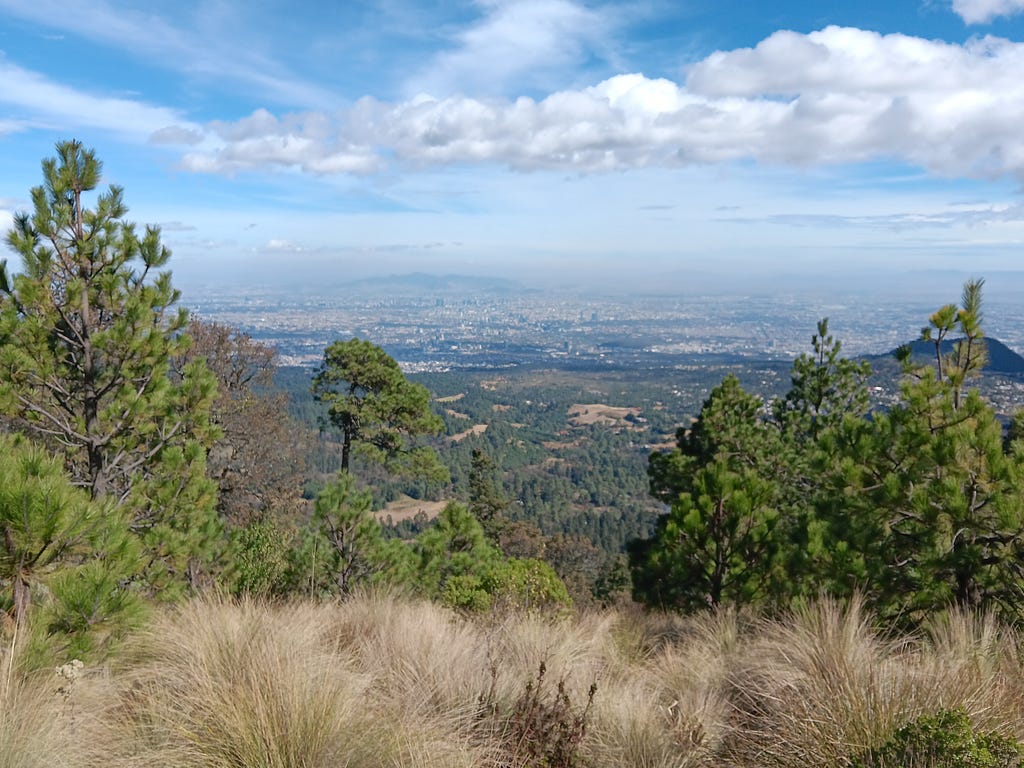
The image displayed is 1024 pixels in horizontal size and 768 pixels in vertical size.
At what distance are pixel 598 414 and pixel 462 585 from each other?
103m

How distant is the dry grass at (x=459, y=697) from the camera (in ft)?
8.01

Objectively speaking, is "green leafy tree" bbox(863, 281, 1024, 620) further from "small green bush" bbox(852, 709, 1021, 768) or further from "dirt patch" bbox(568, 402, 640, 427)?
"dirt patch" bbox(568, 402, 640, 427)

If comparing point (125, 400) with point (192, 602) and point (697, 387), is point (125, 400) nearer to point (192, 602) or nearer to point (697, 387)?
point (192, 602)

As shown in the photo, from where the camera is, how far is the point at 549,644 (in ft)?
13.7

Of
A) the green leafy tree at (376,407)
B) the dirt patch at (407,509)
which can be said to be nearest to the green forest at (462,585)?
the green leafy tree at (376,407)

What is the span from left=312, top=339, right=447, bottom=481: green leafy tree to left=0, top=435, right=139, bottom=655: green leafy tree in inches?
405

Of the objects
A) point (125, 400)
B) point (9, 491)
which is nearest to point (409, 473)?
point (125, 400)

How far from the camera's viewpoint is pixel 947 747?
6.68 ft

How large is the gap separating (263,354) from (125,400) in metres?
10.5

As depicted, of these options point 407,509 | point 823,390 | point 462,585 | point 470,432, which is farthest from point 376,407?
point 470,432

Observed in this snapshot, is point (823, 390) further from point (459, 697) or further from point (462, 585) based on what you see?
point (459, 697)

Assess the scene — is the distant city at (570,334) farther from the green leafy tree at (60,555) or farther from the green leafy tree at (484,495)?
the green leafy tree at (60,555)

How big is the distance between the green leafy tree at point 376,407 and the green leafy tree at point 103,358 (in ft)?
24.3

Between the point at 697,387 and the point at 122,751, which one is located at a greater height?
the point at 122,751
